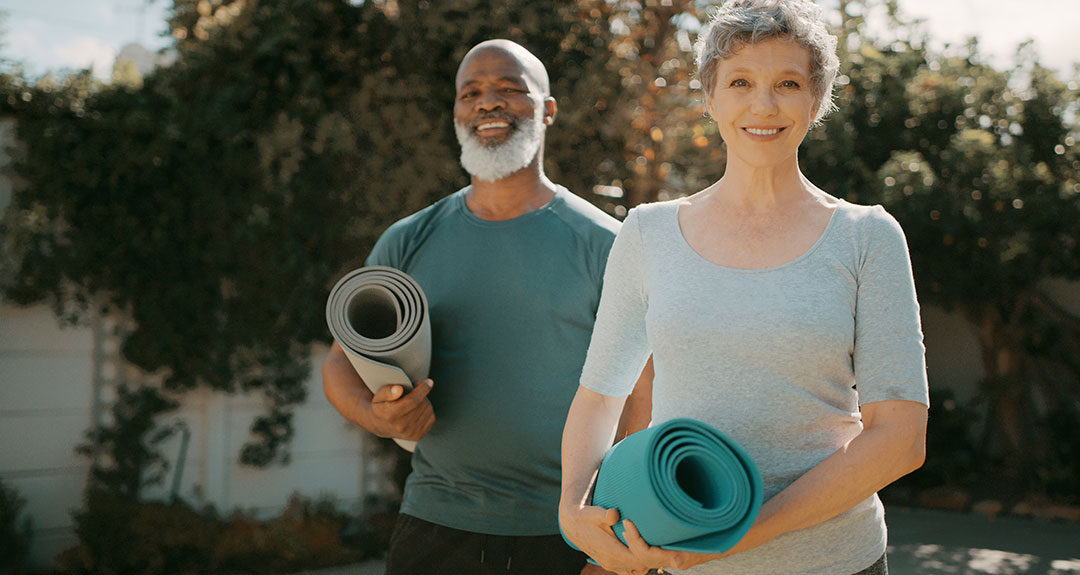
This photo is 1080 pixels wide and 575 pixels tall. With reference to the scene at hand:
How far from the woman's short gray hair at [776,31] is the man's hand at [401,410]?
39.1 inches

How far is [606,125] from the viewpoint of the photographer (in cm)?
595

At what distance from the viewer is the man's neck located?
2.58 meters

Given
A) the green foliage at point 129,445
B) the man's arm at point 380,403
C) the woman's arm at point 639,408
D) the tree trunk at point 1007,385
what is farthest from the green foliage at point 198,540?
the tree trunk at point 1007,385

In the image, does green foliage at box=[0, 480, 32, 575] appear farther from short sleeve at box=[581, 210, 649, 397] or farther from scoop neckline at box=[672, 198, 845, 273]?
scoop neckline at box=[672, 198, 845, 273]

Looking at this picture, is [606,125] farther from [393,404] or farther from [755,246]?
[755,246]

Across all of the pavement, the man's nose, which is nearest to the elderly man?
the man's nose

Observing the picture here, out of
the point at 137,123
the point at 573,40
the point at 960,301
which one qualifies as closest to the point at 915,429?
the point at 573,40

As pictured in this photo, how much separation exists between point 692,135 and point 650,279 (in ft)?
18.6

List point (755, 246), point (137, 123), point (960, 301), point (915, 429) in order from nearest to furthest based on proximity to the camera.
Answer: point (915, 429)
point (755, 246)
point (137, 123)
point (960, 301)

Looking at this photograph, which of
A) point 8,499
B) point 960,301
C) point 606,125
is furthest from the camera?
point 960,301

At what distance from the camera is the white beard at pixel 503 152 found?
256 cm

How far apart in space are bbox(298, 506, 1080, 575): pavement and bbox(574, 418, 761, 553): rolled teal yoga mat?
16.1 ft

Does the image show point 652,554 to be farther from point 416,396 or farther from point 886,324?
point 416,396

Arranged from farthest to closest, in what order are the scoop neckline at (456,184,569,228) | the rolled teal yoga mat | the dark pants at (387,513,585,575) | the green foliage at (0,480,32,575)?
the green foliage at (0,480,32,575)
the scoop neckline at (456,184,569,228)
the dark pants at (387,513,585,575)
the rolled teal yoga mat
